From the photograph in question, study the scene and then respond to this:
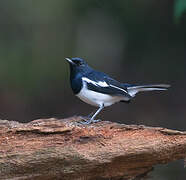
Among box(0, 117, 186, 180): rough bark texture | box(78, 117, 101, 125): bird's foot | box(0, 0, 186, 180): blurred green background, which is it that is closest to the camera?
box(0, 117, 186, 180): rough bark texture

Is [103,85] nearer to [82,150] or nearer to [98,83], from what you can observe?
[98,83]

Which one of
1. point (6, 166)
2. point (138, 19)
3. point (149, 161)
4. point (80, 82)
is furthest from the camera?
point (138, 19)

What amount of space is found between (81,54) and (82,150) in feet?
28.8

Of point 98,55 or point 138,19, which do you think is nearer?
point 138,19

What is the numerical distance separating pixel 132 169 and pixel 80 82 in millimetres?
1469

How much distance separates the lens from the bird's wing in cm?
575

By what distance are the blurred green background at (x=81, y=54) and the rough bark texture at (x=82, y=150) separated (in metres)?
7.14

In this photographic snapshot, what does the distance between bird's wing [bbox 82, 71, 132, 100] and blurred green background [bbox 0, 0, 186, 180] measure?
19.8 ft

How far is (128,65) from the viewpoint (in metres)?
13.7

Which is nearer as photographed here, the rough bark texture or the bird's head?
the rough bark texture

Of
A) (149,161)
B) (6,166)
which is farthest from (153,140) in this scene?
(6,166)

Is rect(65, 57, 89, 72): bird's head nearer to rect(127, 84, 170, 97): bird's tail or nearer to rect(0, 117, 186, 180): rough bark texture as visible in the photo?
rect(127, 84, 170, 97): bird's tail

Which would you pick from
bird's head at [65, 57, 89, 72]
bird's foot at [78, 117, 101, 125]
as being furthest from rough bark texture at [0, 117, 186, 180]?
bird's head at [65, 57, 89, 72]

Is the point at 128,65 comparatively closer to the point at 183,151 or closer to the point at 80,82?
the point at 80,82
